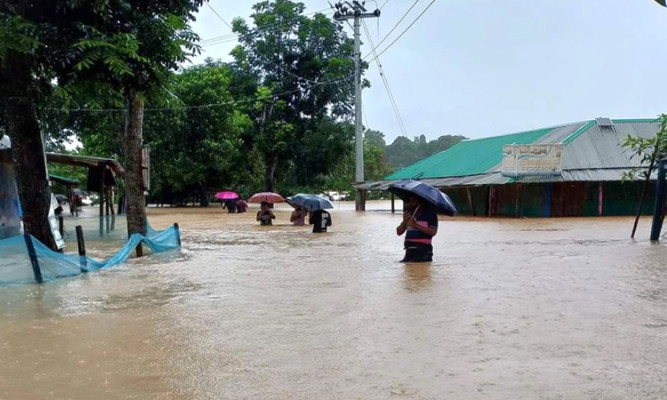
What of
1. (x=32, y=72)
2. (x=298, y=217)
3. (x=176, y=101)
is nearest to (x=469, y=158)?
(x=298, y=217)

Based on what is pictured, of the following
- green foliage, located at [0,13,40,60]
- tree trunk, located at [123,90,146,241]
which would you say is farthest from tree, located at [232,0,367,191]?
green foliage, located at [0,13,40,60]

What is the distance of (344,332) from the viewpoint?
6.21 metres

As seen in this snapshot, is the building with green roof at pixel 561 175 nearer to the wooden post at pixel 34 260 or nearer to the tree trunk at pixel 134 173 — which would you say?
the tree trunk at pixel 134 173

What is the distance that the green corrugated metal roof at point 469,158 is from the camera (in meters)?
32.3

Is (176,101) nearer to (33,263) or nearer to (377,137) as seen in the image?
(33,263)

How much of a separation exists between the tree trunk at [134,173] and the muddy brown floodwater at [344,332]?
350 centimetres

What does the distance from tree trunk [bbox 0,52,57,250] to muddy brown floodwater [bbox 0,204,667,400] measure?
6.26 feet

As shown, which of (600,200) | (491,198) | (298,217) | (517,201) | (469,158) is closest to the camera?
(298,217)

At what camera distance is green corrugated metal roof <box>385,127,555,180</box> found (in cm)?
3234

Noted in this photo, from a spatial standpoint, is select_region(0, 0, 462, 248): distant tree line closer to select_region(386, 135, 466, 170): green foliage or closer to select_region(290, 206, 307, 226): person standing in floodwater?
select_region(290, 206, 307, 226): person standing in floodwater

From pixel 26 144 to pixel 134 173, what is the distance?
181 inches

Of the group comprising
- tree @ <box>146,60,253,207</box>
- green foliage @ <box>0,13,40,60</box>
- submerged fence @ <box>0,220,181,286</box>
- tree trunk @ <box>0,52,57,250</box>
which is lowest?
submerged fence @ <box>0,220,181,286</box>

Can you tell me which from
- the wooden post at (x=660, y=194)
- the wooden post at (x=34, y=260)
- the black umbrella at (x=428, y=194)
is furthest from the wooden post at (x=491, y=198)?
the wooden post at (x=34, y=260)

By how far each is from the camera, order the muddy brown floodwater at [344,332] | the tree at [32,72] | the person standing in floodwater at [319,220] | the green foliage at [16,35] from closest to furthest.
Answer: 1. the muddy brown floodwater at [344,332]
2. the green foliage at [16,35]
3. the tree at [32,72]
4. the person standing in floodwater at [319,220]
